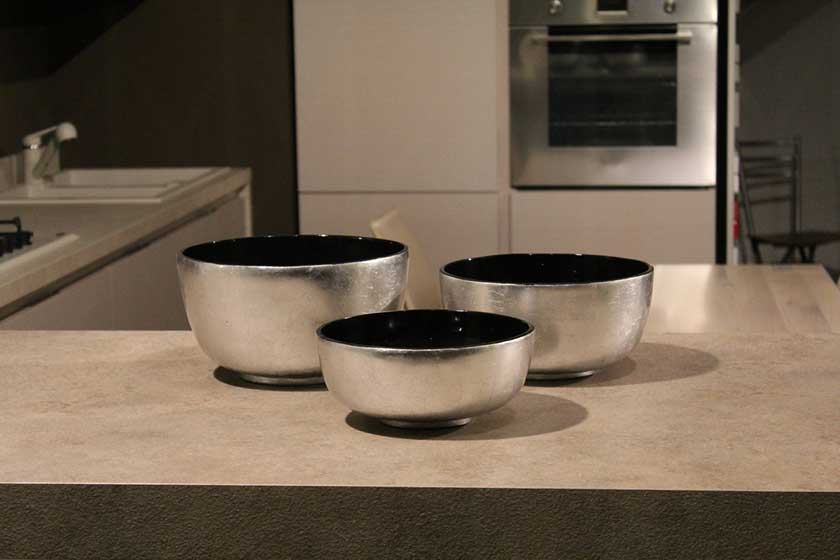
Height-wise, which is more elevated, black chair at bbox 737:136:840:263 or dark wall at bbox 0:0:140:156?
dark wall at bbox 0:0:140:156

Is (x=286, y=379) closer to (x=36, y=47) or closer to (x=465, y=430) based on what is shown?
(x=465, y=430)

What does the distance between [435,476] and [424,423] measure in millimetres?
97

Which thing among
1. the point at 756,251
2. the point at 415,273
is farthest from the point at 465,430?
the point at 756,251

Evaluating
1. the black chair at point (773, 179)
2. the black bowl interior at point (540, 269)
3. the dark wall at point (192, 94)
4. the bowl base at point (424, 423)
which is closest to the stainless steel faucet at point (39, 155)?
the dark wall at point (192, 94)

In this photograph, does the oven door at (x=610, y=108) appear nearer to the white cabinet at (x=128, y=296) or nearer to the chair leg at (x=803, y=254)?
the white cabinet at (x=128, y=296)

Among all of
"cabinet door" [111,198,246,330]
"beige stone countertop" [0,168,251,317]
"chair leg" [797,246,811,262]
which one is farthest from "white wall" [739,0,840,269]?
"cabinet door" [111,198,246,330]

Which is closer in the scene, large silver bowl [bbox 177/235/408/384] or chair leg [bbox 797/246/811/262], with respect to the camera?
large silver bowl [bbox 177/235/408/384]

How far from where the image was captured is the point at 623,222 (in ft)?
13.6

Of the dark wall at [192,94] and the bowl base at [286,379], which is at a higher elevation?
the dark wall at [192,94]

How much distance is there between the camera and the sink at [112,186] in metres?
3.21

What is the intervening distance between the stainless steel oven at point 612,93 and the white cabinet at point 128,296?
112 cm

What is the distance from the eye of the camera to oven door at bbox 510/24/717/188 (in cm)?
405

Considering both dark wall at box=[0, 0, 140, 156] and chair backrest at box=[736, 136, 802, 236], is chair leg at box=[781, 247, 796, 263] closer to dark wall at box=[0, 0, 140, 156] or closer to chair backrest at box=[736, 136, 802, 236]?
chair backrest at box=[736, 136, 802, 236]

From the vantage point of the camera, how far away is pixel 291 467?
2.75ft
